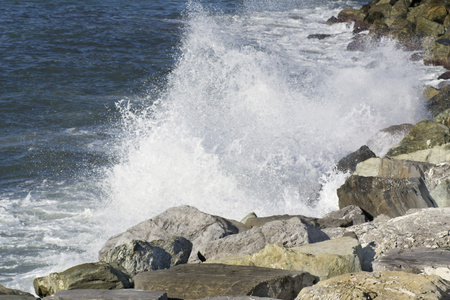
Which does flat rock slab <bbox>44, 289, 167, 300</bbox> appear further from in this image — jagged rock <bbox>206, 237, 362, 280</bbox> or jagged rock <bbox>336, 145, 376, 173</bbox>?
jagged rock <bbox>336, 145, 376, 173</bbox>

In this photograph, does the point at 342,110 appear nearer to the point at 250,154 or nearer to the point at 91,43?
the point at 250,154

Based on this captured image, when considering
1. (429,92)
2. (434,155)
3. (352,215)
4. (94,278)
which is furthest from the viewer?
(429,92)

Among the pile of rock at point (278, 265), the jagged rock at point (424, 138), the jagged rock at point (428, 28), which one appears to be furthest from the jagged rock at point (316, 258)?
the jagged rock at point (428, 28)

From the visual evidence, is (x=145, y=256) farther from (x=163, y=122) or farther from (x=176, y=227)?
(x=163, y=122)

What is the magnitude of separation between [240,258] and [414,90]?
10462mm

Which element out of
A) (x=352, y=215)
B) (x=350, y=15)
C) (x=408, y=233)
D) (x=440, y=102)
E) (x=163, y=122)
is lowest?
(x=163, y=122)

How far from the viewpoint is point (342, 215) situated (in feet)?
21.2

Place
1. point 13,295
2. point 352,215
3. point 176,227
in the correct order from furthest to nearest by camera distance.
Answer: point 352,215 → point 176,227 → point 13,295

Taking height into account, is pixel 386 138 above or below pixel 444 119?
below

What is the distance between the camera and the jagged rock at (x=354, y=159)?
360 inches

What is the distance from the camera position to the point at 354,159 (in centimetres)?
923

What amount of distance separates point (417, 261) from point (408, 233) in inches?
29.2

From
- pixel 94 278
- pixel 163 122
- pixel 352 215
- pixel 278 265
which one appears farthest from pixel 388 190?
pixel 163 122

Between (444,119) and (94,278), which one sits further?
(444,119)
